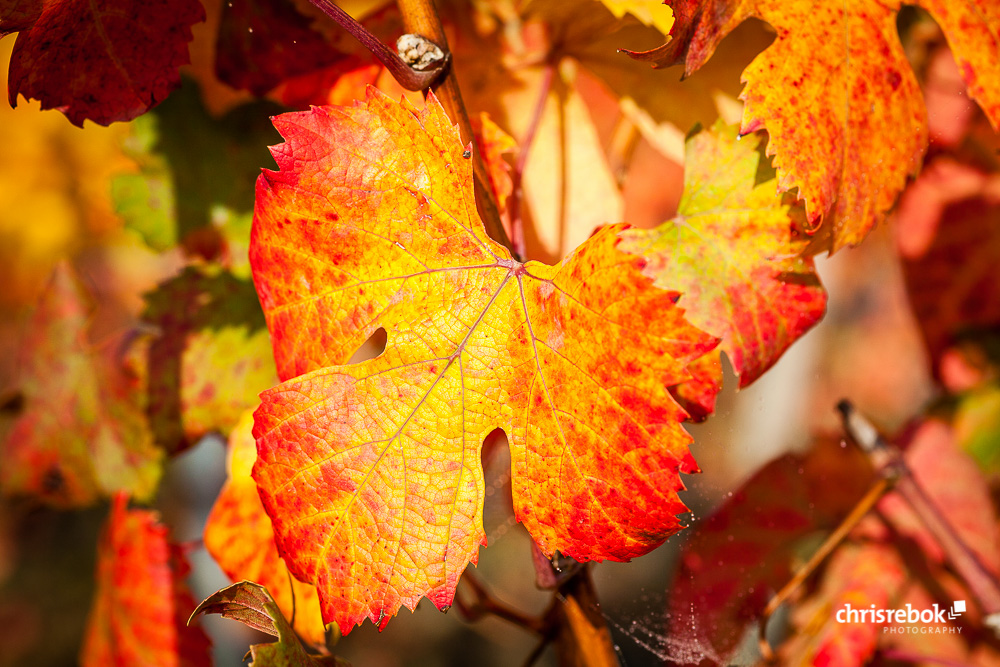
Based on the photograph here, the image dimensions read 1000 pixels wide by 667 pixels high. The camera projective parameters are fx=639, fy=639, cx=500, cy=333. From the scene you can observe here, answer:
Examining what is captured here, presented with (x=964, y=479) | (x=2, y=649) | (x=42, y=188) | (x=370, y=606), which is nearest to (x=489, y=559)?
(x=964, y=479)

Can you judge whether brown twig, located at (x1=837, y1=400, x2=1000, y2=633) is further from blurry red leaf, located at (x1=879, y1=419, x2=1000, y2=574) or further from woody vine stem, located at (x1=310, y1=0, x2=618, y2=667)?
woody vine stem, located at (x1=310, y1=0, x2=618, y2=667)

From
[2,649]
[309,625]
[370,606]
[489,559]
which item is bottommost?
[2,649]

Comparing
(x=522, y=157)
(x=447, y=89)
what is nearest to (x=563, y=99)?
(x=522, y=157)

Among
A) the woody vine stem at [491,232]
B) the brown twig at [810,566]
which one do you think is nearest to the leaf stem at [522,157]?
the woody vine stem at [491,232]

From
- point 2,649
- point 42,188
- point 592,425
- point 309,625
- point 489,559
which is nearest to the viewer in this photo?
point 592,425

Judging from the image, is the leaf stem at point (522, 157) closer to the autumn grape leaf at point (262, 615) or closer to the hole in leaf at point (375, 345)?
the hole in leaf at point (375, 345)

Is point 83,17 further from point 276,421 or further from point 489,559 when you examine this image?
point 489,559

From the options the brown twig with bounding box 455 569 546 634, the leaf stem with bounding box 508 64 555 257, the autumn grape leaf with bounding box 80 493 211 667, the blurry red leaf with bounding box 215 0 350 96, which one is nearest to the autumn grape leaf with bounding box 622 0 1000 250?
the leaf stem with bounding box 508 64 555 257
